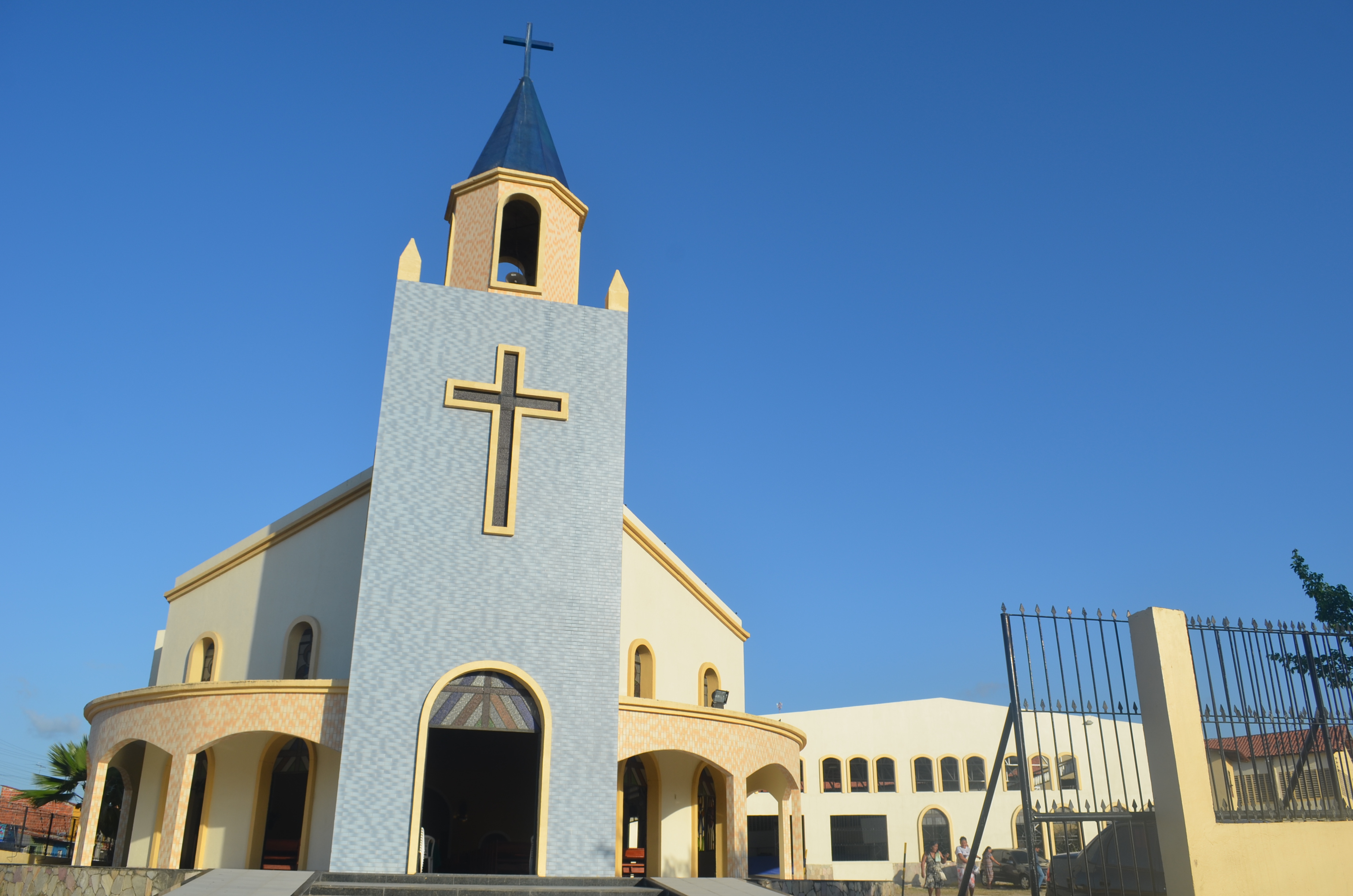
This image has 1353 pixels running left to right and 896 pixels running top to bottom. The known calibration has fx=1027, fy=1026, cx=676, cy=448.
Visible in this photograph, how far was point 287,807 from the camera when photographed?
14.7 metres

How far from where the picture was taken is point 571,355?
15.1m

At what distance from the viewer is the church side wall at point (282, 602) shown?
52.1 feet

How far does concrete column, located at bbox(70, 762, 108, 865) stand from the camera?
44.2 feet

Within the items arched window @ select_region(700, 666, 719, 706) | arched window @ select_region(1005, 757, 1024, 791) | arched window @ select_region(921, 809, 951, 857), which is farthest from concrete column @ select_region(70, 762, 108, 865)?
arched window @ select_region(921, 809, 951, 857)

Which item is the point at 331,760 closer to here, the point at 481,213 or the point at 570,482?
the point at 570,482

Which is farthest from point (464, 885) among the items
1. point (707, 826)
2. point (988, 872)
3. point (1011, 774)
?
point (1011, 774)

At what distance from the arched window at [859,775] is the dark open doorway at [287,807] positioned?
2305 centimetres

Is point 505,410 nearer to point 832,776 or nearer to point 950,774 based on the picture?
point 832,776

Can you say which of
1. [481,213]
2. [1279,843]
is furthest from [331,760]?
[1279,843]

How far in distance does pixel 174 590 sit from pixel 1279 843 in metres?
16.9

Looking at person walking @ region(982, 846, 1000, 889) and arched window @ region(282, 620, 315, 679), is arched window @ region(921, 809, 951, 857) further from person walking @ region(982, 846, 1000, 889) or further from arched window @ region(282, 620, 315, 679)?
arched window @ region(282, 620, 315, 679)

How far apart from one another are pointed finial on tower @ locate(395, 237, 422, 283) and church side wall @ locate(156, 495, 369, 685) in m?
3.73

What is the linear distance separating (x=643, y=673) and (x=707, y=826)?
8.75ft

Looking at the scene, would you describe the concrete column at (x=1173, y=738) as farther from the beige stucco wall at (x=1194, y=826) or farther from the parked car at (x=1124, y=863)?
the parked car at (x=1124, y=863)
